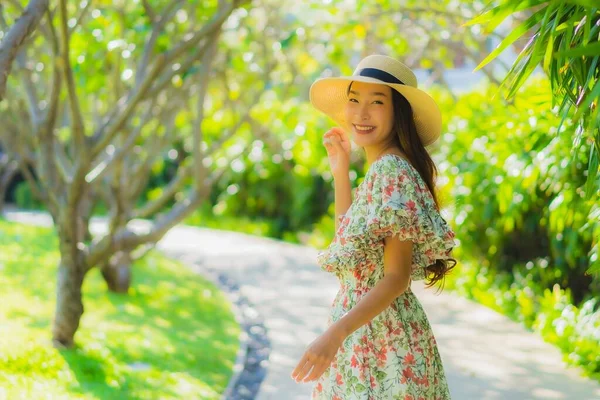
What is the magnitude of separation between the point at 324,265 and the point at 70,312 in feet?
9.91

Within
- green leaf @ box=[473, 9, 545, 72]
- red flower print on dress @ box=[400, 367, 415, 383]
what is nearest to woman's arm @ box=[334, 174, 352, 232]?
red flower print on dress @ box=[400, 367, 415, 383]

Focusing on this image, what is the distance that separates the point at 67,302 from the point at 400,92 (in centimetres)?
322

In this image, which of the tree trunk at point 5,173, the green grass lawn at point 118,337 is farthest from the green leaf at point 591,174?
the tree trunk at point 5,173

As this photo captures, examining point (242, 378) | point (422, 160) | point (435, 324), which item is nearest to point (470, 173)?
point (435, 324)

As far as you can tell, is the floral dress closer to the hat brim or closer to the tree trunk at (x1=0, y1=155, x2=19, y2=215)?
the hat brim

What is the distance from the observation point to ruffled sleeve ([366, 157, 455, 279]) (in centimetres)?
240

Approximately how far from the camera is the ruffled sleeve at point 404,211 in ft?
7.88

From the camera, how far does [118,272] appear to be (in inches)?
302

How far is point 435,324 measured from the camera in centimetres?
672

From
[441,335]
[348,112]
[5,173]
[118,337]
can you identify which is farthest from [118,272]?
[5,173]

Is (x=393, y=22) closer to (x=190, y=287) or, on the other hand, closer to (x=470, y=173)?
(x=470, y=173)

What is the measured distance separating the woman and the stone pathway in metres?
2.46

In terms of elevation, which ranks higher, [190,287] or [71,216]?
[190,287]

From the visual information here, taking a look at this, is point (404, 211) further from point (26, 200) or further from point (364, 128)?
point (26, 200)
